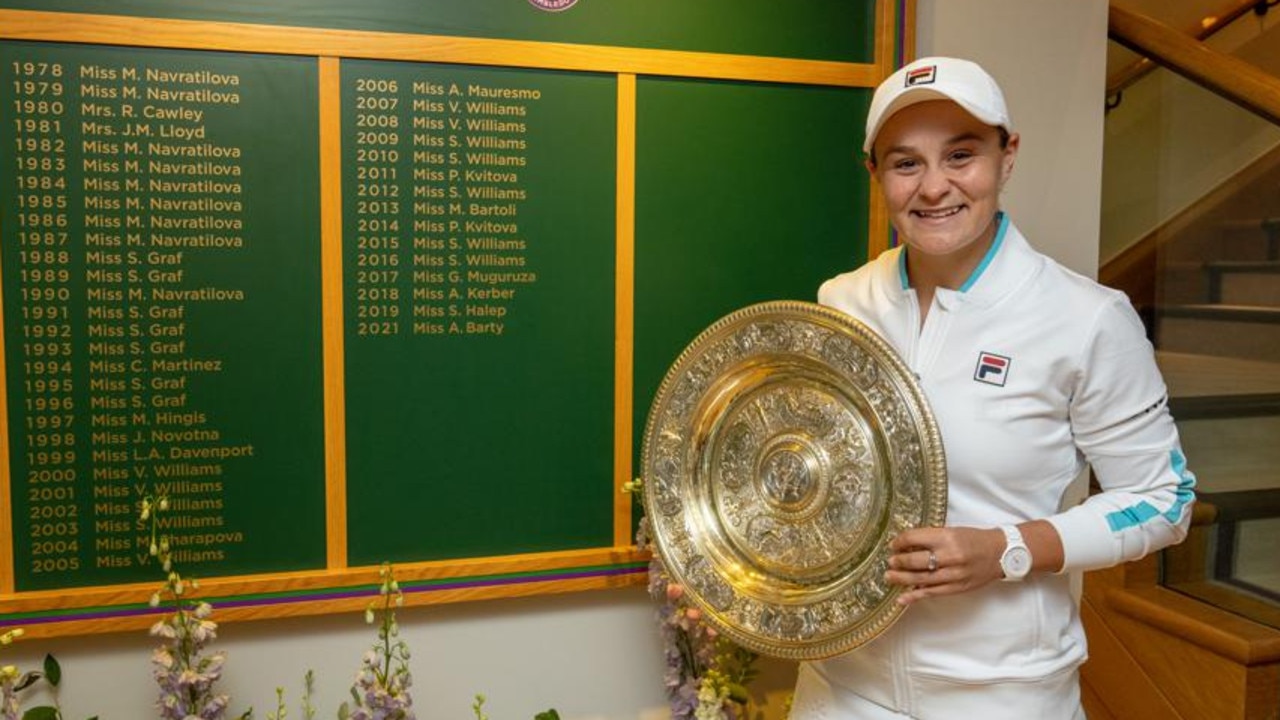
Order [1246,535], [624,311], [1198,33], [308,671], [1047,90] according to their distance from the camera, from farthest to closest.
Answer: [1198,33] → [1246,535] → [1047,90] → [624,311] → [308,671]

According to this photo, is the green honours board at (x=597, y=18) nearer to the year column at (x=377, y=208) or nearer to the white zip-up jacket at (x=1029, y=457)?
the year column at (x=377, y=208)

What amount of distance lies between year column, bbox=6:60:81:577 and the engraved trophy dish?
1.10 m

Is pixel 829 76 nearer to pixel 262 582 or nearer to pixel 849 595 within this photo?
pixel 849 595

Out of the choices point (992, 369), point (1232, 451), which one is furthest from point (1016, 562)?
point (1232, 451)

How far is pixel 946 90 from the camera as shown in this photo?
132cm

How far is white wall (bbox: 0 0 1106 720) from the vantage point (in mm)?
2021

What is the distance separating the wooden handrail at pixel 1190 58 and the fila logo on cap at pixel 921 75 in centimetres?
166

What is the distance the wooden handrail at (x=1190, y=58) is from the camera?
262 cm

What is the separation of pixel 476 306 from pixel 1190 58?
2098 millimetres

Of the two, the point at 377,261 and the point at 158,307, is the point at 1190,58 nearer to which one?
the point at 377,261

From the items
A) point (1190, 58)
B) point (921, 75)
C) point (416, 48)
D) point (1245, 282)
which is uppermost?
point (1190, 58)

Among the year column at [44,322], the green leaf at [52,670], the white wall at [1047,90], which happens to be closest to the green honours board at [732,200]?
the white wall at [1047,90]

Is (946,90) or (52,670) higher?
(946,90)

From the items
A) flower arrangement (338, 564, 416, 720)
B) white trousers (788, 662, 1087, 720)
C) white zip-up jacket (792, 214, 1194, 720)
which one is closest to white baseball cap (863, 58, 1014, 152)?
white zip-up jacket (792, 214, 1194, 720)
